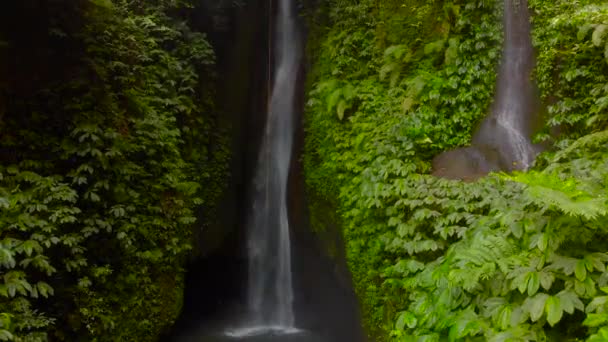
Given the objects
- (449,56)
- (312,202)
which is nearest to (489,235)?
(449,56)

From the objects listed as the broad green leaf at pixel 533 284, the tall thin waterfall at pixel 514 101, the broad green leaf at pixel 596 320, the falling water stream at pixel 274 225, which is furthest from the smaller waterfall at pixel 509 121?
the broad green leaf at pixel 596 320

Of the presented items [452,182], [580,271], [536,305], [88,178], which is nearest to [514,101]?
[452,182]

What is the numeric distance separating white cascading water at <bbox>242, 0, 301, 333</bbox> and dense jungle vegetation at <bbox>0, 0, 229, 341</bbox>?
1.84 metres

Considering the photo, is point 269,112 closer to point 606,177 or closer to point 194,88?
point 194,88

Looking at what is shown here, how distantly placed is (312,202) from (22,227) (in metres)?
5.15

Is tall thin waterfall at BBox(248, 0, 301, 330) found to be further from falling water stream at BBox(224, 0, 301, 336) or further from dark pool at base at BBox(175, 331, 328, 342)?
dark pool at base at BBox(175, 331, 328, 342)

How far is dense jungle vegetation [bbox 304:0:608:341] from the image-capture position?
3180mm

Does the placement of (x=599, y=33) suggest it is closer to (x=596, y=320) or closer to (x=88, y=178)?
(x=596, y=320)

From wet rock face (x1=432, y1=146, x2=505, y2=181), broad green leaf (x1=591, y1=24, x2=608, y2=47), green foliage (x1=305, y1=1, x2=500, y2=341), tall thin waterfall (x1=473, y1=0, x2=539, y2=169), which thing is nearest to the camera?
broad green leaf (x1=591, y1=24, x2=608, y2=47)

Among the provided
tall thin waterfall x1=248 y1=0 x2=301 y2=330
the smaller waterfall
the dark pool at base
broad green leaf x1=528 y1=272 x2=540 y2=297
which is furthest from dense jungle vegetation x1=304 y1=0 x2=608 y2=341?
the dark pool at base

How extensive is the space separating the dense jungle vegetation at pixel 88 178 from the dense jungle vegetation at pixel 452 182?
9.31 feet

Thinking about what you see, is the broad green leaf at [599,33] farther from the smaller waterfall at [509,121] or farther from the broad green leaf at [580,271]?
the broad green leaf at [580,271]

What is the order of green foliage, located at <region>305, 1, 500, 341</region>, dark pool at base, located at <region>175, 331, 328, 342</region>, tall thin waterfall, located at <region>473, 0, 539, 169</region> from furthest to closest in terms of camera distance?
dark pool at base, located at <region>175, 331, 328, 342</region>
tall thin waterfall, located at <region>473, 0, 539, 169</region>
green foliage, located at <region>305, 1, 500, 341</region>

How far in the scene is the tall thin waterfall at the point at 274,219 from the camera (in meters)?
8.91
